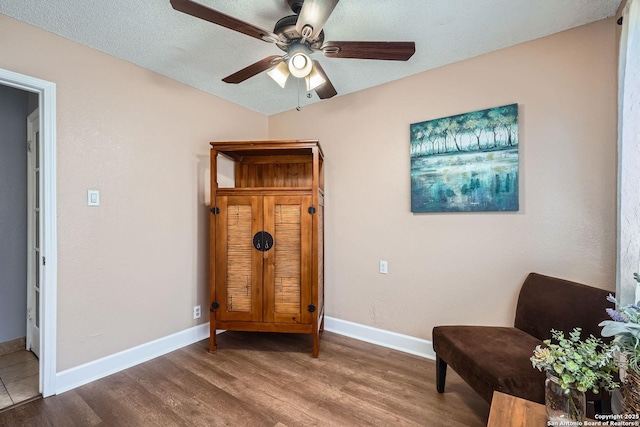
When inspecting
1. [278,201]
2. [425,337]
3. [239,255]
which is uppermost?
[278,201]

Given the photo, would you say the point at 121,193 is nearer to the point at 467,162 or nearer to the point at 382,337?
the point at 382,337

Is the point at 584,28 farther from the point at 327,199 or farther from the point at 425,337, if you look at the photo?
the point at 425,337

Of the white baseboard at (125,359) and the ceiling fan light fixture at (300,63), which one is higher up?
the ceiling fan light fixture at (300,63)

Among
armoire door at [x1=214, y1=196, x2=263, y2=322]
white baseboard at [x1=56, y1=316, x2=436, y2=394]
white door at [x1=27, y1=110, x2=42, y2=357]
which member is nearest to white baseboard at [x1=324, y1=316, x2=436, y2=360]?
white baseboard at [x1=56, y1=316, x2=436, y2=394]

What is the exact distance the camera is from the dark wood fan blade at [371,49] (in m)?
1.54

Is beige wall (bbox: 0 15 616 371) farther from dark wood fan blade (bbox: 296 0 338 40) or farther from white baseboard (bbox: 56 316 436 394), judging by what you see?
dark wood fan blade (bbox: 296 0 338 40)

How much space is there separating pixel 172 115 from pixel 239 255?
1.38 metres

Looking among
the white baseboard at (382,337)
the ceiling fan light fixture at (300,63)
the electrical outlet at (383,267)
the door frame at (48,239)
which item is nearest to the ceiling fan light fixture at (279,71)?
the ceiling fan light fixture at (300,63)

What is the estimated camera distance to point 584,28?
1785mm

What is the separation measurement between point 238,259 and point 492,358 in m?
1.91

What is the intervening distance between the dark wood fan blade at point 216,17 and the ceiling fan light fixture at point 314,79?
1.27 ft

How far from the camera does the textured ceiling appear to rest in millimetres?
1626

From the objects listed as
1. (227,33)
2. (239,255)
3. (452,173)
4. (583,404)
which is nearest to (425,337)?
(452,173)

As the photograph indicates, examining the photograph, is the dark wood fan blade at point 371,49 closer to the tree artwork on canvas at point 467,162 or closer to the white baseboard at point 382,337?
the tree artwork on canvas at point 467,162
